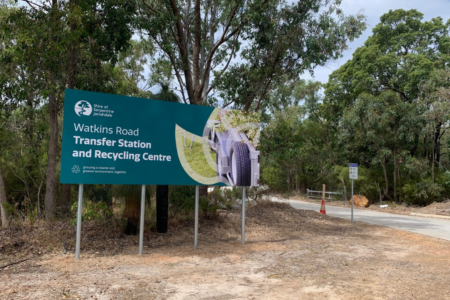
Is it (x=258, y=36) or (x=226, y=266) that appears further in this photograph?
(x=258, y=36)

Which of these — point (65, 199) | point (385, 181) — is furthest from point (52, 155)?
point (385, 181)

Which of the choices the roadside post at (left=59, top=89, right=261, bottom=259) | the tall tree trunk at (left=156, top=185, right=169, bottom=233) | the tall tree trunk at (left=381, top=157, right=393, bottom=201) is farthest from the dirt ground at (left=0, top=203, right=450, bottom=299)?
the tall tree trunk at (left=381, top=157, right=393, bottom=201)

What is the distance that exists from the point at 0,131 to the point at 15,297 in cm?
901

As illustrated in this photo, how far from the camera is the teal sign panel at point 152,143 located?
7.92m

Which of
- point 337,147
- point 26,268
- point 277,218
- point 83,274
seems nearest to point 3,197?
point 26,268

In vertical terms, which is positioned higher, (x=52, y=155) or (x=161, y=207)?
(x=52, y=155)

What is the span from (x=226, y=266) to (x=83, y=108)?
4677 mm

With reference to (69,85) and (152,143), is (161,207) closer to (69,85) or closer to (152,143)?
(152,143)

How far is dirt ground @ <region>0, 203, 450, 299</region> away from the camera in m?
5.96

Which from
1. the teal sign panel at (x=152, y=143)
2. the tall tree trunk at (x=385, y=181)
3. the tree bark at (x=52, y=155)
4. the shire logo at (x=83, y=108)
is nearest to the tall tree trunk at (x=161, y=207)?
the teal sign panel at (x=152, y=143)

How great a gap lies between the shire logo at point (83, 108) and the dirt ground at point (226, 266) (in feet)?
10.3

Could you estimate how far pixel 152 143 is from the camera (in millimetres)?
Answer: 8781

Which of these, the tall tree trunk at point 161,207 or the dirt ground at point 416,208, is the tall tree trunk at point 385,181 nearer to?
the dirt ground at point 416,208

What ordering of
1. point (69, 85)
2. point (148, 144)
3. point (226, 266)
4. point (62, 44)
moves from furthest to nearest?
point (69, 85), point (62, 44), point (148, 144), point (226, 266)
